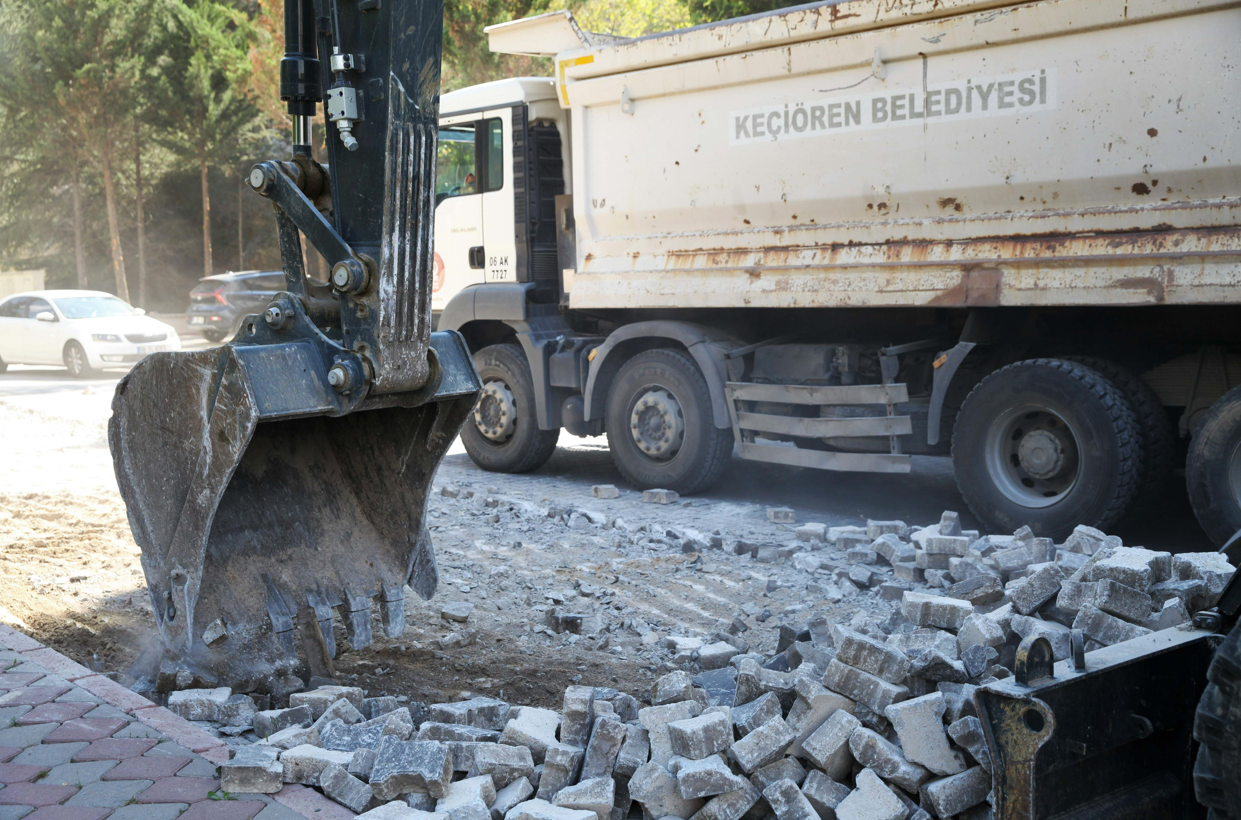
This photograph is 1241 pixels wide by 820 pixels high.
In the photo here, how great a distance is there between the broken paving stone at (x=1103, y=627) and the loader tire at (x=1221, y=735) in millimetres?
1459

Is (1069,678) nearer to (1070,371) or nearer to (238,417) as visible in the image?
(238,417)

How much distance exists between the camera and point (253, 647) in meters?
4.33

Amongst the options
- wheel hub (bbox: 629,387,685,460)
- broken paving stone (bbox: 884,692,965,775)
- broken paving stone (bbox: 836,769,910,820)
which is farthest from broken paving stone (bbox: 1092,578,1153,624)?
wheel hub (bbox: 629,387,685,460)

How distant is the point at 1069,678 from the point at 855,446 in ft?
17.1

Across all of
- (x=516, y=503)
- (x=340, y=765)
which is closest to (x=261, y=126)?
(x=516, y=503)

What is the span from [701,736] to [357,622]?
1710 millimetres

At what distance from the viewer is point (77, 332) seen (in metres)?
18.6

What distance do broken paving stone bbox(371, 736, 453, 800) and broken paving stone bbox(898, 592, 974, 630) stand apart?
6.50 ft

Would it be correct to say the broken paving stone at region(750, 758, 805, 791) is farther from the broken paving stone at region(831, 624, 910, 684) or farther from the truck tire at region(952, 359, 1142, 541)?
the truck tire at region(952, 359, 1142, 541)

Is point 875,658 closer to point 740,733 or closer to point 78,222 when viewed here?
point 740,733

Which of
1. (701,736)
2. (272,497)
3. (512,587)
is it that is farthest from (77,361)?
(701,736)

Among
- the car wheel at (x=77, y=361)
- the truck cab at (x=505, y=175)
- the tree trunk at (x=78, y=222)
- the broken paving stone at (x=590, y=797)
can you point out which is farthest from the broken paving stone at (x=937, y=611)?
the tree trunk at (x=78, y=222)

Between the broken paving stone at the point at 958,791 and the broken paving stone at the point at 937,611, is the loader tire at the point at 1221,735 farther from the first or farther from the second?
the broken paving stone at the point at 937,611

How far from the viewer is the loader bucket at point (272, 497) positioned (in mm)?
3809
